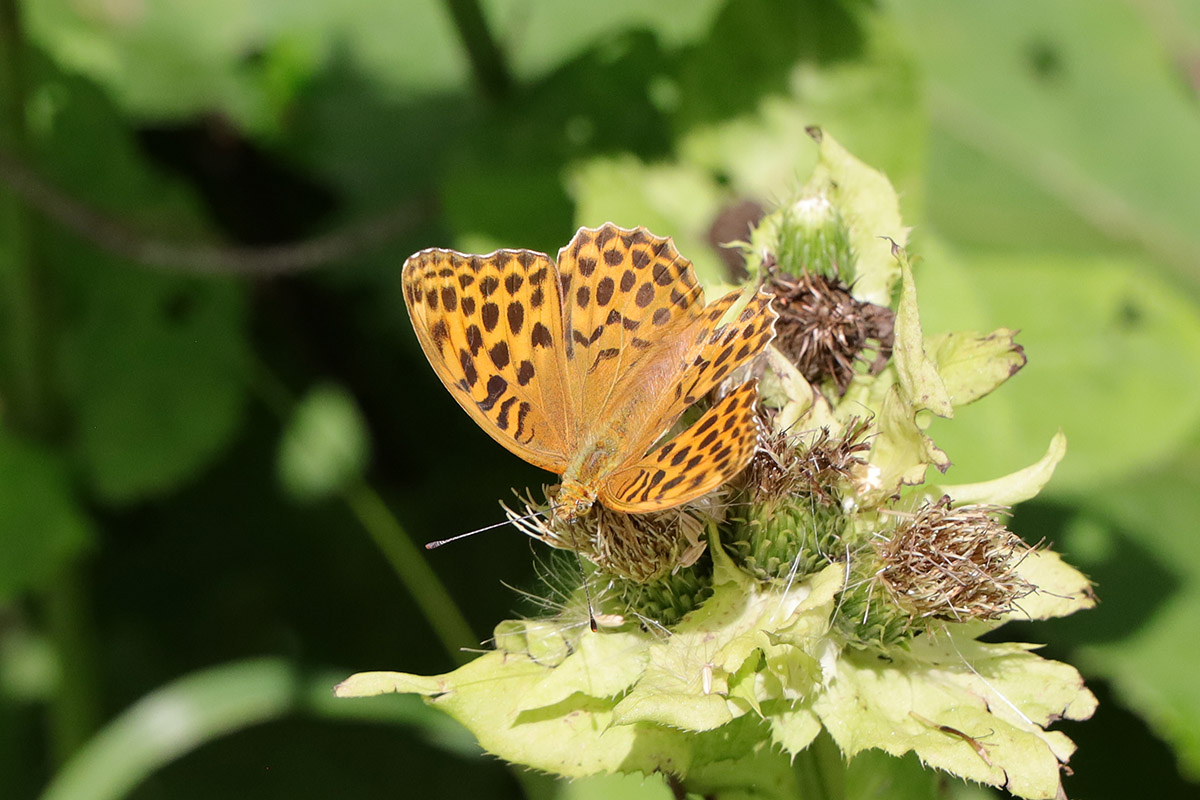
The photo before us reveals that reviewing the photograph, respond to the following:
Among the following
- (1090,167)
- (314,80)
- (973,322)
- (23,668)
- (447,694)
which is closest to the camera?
(447,694)

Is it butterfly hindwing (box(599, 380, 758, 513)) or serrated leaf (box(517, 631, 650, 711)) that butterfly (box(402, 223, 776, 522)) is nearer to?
butterfly hindwing (box(599, 380, 758, 513))

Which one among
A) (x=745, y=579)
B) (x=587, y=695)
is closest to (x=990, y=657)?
(x=745, y=579)

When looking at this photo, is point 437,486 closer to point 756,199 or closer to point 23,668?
point 23,668

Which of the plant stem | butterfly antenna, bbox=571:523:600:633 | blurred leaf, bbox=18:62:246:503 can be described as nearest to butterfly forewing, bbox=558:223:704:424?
butterfly antenna, bbox=571:523:600:633

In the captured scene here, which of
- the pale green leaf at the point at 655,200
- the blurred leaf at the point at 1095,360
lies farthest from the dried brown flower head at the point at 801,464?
the blurred leaf at the point at 1095,360

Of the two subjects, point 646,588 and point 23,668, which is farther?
point 23,668

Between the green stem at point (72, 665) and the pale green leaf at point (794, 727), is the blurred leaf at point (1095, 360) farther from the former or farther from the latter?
the green stem at point (72, 665)
